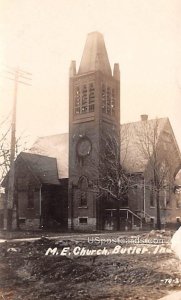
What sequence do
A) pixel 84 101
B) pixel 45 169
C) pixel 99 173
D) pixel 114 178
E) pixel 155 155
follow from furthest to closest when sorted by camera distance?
pixel 45 169
pixel 84 101
pixel 99 173
pixel 114 178
pixel 155 155

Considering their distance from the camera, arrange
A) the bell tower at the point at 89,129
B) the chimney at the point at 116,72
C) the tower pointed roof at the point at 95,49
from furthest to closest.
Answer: the bell tower at the point at 89,129 < the chimney at the point at 116,72 < the tower pointed roof at the point at 95,49

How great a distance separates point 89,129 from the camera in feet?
35.3

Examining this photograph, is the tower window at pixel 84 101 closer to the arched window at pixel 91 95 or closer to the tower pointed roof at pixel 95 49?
the arched window at pixel 91 95

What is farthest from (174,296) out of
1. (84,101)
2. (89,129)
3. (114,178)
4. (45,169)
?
(89,129)

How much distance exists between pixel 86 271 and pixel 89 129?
558cm

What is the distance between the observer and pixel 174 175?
895 centimetres

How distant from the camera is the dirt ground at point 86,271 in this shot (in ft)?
16.6

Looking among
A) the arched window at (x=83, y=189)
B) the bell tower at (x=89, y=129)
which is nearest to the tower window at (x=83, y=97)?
the bell tower at (x=89, y=129)

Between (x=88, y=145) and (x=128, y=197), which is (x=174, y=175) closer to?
(x=128, y=197)

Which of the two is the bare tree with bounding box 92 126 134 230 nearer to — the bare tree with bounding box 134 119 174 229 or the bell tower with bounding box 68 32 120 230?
the bell tower with bounding box 68 32 120 230

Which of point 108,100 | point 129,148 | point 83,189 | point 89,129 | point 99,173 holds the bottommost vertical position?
point 83,189

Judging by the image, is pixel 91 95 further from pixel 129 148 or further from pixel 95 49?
pixel 95 49

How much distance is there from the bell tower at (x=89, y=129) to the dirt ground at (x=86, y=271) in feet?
6.07

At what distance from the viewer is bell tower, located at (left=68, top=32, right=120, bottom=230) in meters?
8.20
